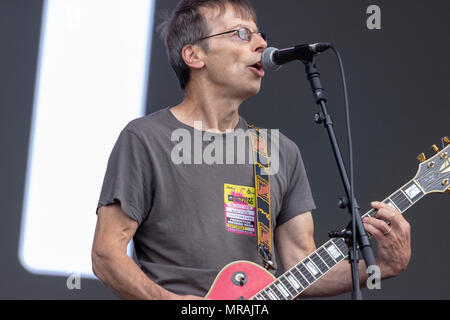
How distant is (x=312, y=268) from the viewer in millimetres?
2379

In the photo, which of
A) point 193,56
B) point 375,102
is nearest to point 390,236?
point 193,56

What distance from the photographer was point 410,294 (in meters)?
3.72

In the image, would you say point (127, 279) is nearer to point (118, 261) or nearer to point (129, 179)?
point (118, 261)

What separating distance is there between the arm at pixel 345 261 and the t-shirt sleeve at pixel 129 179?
62 centimetres

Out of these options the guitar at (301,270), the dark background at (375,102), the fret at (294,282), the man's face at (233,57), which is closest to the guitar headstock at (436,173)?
the guitar at (301,270)

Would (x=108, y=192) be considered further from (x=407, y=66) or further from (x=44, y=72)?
(x=407, y=66)

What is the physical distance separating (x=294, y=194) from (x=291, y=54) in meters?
0.79

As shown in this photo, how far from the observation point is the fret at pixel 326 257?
2.37 m

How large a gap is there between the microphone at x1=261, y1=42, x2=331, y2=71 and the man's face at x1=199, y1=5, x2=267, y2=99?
0.41m

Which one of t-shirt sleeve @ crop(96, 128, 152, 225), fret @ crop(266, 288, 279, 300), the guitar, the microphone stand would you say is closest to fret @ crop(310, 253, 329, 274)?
the guitar

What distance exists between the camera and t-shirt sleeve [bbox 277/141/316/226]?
2.70 metres

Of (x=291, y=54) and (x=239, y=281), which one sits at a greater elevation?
(x=291, y=54)

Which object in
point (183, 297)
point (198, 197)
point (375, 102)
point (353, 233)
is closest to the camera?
point (353, 233)
